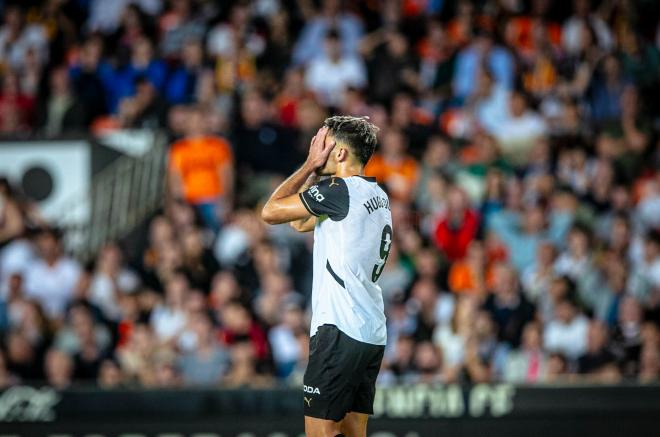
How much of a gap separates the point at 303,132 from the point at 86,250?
2741mm

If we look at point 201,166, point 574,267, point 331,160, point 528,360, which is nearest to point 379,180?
Result: point 201,166

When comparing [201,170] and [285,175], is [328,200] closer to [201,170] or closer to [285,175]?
[285,175]

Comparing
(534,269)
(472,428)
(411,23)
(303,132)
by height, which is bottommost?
(472,428)

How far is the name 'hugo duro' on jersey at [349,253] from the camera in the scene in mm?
6590

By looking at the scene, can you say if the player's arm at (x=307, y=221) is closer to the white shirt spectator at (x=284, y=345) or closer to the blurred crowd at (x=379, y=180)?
the blurred crowd at (x=379, y=180)

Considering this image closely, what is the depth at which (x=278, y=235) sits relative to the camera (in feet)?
42.4

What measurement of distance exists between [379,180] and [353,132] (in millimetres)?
6224

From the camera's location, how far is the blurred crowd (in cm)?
1159

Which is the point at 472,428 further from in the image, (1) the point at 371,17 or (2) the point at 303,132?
(1) the point at 371,17

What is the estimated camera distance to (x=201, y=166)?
43.7 feet

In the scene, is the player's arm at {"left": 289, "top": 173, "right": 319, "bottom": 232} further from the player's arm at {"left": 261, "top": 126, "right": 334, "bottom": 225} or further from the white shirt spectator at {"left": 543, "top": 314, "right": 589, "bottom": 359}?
the white shirt spectator at {"left": 543, "top": 314, "right": 589, "bottom": 359}

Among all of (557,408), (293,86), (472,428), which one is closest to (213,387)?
(472,428)

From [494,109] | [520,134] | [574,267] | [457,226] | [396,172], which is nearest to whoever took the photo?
[574,267]

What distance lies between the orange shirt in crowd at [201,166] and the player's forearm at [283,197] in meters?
6.66
